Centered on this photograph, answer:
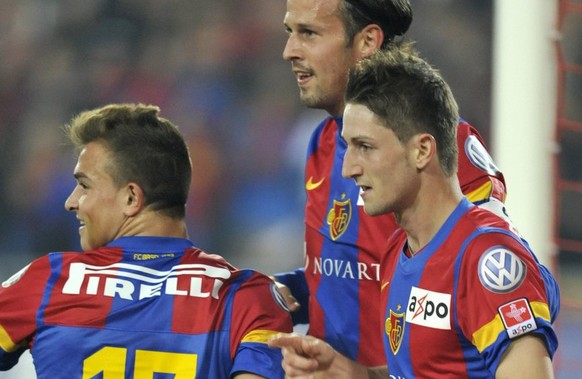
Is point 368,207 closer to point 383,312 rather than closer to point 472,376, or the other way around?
point 383,312

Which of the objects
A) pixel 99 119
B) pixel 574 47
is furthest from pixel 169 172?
pixel 574 47

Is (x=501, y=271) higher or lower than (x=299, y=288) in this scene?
lower

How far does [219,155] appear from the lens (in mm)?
8023

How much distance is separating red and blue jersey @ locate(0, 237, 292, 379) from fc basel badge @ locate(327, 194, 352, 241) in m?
0.34

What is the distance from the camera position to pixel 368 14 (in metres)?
3.08

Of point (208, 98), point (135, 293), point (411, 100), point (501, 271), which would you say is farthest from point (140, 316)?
point (208, 98)

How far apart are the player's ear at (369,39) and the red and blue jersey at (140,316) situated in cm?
72

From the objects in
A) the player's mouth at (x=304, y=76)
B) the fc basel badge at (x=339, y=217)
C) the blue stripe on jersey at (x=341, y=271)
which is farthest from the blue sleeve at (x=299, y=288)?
the player's mouth at (x=304, y=76)

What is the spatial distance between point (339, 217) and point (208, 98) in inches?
205

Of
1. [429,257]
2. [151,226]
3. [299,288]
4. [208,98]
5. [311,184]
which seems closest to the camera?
[429,257]

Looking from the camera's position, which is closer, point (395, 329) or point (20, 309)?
point (395, 329)

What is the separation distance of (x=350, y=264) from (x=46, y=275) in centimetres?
83

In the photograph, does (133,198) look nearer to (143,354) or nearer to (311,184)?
(143,354)

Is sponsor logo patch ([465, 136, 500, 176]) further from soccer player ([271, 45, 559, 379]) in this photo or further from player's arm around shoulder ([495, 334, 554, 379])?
player's arm around shoulder ([495, 334, 554, 379])
